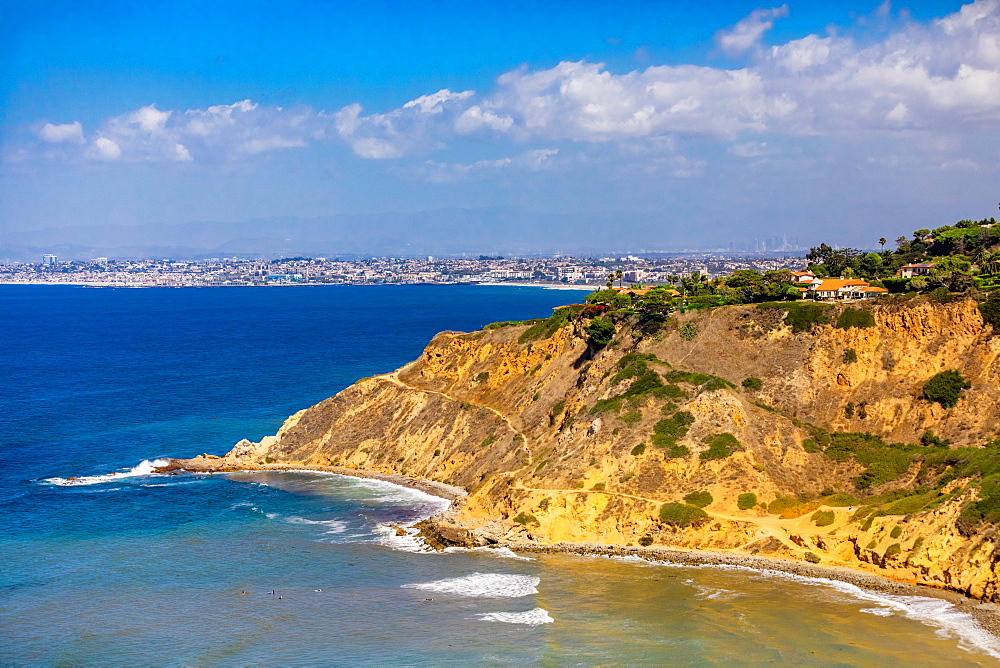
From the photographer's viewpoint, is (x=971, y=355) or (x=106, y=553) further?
(x=971, y=355)

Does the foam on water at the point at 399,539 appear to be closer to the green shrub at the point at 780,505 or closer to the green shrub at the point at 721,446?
the green shrub at the point at 721,446

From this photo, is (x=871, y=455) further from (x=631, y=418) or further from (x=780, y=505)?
(x=631, y=418)

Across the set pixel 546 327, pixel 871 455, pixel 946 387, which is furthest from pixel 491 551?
pixel 946 387

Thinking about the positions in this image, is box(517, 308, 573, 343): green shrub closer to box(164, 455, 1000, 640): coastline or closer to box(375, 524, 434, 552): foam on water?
box(164, 455, 1000, 640): coastline

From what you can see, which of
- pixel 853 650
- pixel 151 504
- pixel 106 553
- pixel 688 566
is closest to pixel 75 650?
pixel 106 553

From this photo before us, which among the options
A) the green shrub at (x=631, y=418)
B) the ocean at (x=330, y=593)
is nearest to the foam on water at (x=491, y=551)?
the ocean at (x=330, y=593)

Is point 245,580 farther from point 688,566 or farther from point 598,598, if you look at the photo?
point 688,566
